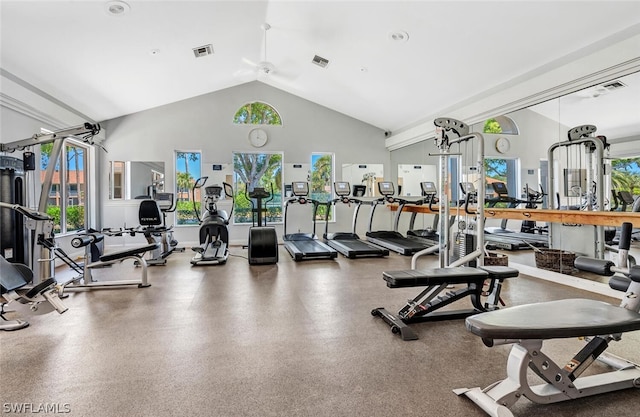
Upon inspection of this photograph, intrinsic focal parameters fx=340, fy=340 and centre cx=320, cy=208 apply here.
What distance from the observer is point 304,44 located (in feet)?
20.1

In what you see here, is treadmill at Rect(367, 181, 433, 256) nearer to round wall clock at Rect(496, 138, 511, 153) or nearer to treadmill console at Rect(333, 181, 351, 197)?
treadmill console at Rect(333, 181, 351, 197)

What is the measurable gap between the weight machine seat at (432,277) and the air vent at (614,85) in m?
2.90

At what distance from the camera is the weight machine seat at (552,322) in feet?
5.62

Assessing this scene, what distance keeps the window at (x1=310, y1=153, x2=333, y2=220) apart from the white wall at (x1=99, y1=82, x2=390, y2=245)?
219mm

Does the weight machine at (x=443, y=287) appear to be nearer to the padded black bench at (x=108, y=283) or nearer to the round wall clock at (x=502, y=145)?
the padded black bench at (x=108, y=283)

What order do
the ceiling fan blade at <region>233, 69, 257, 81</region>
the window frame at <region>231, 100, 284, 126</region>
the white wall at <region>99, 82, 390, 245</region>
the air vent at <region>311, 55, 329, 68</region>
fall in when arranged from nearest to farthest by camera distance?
the air vent at <region>311, 55, 329, 68</region>, the ceiling fan blade at <region>233, 69, 257, 81</region>, the white wall at <region>99, 82, 390, 245</region>, the window frame at <region>231, 100, 284, 126</region>

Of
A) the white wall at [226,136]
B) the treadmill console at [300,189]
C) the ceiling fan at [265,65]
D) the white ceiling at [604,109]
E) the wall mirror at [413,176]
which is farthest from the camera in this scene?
the wall mirror at [413,176]

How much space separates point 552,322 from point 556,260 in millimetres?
3738

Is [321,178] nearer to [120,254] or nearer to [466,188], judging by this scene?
[466,188]

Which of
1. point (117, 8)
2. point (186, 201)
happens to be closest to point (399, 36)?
point (117, 8)

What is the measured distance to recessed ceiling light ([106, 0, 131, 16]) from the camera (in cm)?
398

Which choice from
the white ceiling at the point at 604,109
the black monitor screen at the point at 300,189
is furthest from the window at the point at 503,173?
the black monitor screen at the point at 300,189

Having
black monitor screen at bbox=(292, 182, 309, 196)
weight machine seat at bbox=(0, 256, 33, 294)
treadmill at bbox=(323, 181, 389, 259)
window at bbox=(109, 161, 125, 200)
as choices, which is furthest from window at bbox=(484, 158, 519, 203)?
window at bbox=(109, 161, 125, 200)

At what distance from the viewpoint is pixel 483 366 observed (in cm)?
235
